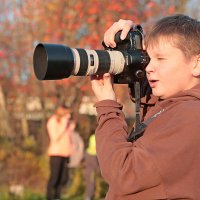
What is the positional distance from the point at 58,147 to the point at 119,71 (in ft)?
17.9

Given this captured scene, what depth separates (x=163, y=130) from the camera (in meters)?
1.91

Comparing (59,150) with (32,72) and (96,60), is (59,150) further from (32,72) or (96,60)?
(96,60)

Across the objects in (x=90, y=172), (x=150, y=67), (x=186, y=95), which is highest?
(x=150, y=67)

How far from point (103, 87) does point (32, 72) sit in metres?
8.36

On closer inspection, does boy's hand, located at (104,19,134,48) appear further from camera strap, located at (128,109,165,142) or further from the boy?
camera strap, located at (128,109,165,142)

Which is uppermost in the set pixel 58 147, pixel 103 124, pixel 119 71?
pixel 119 71

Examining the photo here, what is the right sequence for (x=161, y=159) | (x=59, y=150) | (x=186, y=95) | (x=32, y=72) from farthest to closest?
(x=32, y=72)
(x=59, y=150)
(x=186, y=95)
(x=161, y=159)

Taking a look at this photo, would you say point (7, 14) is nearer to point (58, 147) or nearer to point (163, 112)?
point (58, 147)

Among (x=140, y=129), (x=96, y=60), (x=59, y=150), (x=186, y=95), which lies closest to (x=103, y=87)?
(x=96, y=60)

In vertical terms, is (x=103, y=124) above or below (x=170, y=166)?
above

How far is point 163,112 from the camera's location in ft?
6.61

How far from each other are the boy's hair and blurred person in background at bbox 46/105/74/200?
5.53 m

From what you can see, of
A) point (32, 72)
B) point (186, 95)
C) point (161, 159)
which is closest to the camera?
point (161, 159)

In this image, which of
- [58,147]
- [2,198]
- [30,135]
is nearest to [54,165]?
[58,147]
